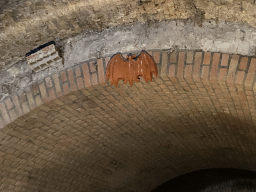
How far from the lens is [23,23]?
2.93 metres

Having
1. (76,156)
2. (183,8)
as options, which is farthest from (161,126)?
(183,8)

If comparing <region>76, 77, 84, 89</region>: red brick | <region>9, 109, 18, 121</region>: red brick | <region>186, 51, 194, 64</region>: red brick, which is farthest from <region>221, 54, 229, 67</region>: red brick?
<region>9, 109, 18, 121</region>: red brick

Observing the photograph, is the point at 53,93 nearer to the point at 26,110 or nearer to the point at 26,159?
the point at 26,110

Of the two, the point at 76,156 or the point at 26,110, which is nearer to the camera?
the point at 26,110

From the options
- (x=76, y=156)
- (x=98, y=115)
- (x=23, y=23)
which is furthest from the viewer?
(x=76, y=156)

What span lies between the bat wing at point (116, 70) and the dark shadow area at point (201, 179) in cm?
316

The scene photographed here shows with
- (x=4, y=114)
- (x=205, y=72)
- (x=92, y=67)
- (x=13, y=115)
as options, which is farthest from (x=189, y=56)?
(x=4, y=114)

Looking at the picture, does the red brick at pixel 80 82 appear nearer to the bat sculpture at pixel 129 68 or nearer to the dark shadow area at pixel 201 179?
the bat sculpture at pixel 129 68

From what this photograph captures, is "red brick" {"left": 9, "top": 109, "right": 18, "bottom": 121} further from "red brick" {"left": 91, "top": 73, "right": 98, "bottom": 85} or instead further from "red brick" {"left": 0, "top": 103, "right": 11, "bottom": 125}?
"red brick" {"left": 91, "top": 73, "right": 98, "bottom": 85}

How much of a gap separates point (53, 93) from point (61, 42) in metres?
0.61

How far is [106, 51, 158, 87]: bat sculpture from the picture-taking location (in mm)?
2658

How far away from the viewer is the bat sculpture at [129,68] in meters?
2.66

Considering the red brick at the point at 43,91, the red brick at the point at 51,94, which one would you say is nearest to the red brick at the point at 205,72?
the red brick at the point at 51,94

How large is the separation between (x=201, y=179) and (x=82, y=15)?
12.9 ft
